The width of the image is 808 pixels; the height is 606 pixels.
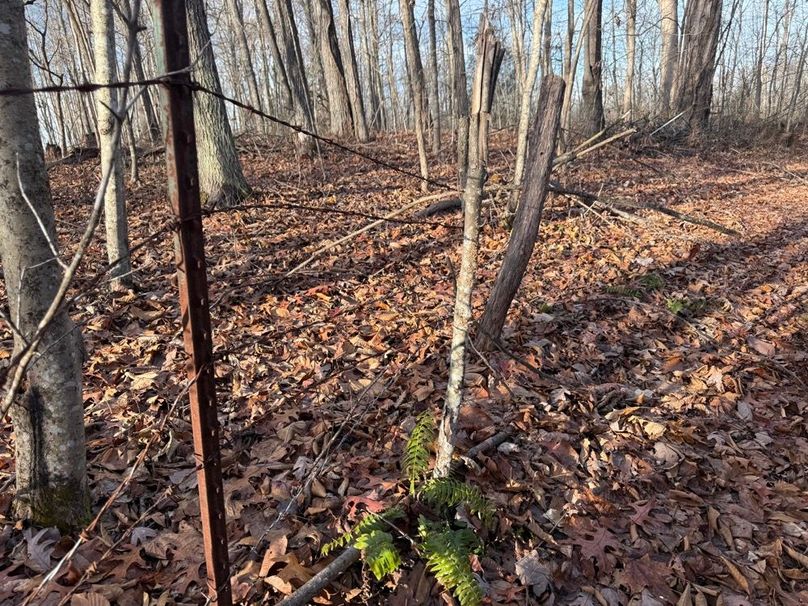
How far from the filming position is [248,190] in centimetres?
810

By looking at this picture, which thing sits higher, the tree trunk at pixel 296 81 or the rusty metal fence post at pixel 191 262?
the tree trunk at pixel 296 81

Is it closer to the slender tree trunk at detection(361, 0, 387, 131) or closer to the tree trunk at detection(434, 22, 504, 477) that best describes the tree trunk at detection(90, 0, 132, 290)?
the tree trunk at detection(434, 22, 504, 477)

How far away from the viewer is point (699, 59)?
54.9 feet

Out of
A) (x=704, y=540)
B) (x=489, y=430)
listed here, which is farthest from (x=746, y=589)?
(x=489, y=430)

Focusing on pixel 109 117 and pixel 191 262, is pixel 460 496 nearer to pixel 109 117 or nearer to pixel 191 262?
pixel 191 262

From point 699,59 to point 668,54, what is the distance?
110 inches

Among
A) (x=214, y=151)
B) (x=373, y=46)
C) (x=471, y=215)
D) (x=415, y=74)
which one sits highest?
(x=373, y=46)

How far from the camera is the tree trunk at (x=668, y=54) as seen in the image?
1823 centimetres

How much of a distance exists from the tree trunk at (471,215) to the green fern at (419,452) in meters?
0.11

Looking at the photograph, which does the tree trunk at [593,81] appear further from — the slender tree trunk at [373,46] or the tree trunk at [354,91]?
the slender tree trunk at [373,46]

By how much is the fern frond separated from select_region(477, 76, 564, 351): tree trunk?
1685 mm

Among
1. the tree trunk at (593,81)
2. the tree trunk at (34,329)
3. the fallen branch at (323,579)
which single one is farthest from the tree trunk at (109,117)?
the tree trunk at (593,81)

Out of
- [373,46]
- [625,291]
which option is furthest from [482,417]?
[373,46]

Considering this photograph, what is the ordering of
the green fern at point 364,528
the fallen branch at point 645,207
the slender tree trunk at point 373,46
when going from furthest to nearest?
the slender tree trunk at point 373,46
the fallen branch at point 645,207
the green fern at point 364,528
